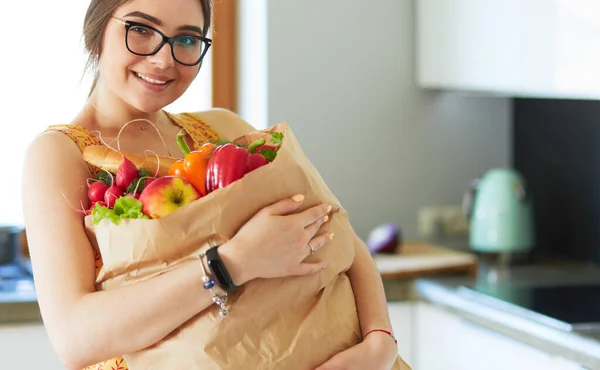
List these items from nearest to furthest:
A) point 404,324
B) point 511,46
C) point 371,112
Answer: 1. point 511,46
2. point 404,324
3. point 371,112

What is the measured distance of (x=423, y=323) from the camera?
94.4 inches

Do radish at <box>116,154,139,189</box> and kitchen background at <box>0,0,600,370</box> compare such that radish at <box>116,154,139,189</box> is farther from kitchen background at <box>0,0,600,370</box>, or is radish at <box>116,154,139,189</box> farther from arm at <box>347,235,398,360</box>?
kitchen background at <box>0,0,600,370</box>

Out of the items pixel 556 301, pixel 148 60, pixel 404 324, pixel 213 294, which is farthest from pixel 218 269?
pixel 404 324

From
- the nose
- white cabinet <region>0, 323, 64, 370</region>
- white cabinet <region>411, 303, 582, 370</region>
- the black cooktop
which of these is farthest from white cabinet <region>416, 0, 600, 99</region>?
white cabinet <region>0, 323, 64, 370</region>

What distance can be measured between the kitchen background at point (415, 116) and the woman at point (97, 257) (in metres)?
1.09

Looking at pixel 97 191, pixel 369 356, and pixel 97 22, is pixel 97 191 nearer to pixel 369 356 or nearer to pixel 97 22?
pixel 97 22

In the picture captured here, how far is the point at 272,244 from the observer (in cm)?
114

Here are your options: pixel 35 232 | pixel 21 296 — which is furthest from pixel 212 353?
pixel 21 296

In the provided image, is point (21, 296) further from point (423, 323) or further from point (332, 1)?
point (332, 1)

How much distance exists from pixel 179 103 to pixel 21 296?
831 millimetres

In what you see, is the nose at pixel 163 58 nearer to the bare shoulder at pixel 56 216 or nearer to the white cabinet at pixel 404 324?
the bare shoulder at pixel 56 216

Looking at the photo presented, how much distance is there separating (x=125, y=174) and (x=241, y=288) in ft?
0.70

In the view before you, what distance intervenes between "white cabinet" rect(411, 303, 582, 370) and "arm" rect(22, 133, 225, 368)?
1008 millimetres

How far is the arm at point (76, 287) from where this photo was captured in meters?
1.13
